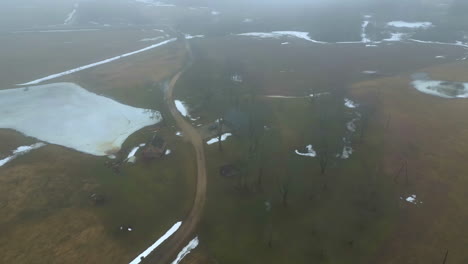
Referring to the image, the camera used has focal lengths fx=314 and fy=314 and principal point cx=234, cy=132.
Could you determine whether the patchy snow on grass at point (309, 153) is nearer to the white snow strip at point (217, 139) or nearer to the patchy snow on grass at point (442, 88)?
the white snow strip at point (217, 139)

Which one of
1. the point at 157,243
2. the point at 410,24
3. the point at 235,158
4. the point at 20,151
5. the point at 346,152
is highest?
the point at 410,24

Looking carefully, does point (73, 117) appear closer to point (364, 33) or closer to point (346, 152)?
point (346, 152)

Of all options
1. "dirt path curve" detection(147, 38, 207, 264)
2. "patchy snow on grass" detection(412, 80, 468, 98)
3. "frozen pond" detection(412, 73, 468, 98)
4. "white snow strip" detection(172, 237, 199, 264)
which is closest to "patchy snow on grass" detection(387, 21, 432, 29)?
"frozen pond" detection(412, 73, 468, 98)

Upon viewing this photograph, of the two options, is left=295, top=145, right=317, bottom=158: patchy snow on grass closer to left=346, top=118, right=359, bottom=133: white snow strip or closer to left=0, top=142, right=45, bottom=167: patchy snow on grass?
left=346, top=118, right=359, bottom=133: white snow strip

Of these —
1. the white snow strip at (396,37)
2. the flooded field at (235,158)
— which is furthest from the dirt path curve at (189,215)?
the white snow strip at (396,37)

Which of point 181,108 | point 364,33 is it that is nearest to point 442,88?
point 181,108
